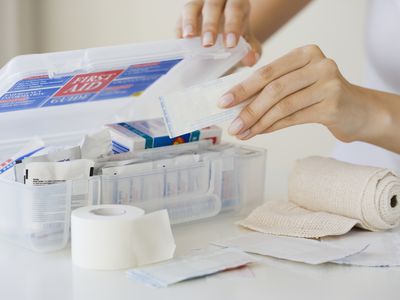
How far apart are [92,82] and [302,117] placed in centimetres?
27

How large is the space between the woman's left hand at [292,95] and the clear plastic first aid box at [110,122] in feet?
0.30

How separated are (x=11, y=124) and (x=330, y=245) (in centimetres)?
43

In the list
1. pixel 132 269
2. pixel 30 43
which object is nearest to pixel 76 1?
pixel 30 43

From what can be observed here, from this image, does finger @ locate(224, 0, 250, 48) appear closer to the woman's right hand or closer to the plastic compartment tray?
the woman's right hand

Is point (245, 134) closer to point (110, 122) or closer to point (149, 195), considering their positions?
point (149, 195)

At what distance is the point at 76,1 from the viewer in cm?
254

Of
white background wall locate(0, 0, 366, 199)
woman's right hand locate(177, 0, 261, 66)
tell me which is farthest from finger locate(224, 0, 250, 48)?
white background wall locate(0, 0, 366, 199)

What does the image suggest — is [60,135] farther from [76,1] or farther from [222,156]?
[76,1]

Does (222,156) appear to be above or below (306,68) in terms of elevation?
below

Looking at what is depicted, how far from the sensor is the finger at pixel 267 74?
3.08ft

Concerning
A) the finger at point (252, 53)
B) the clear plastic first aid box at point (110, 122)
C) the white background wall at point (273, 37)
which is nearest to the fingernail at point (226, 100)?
the clear plastic first aid box at point (110, 122)

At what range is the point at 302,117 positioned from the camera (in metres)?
1.00

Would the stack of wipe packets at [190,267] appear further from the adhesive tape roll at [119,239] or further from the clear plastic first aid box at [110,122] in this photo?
the clear plastic first aid box at [110,122]

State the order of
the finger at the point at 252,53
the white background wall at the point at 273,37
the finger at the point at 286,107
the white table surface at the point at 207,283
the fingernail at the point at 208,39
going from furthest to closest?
the white background wall at the point at 273,37, the finger at the point at 252,53, the fingernail at the point at 208,39, the finger at the point at 286,107, the white table surface at the point at 207,283
